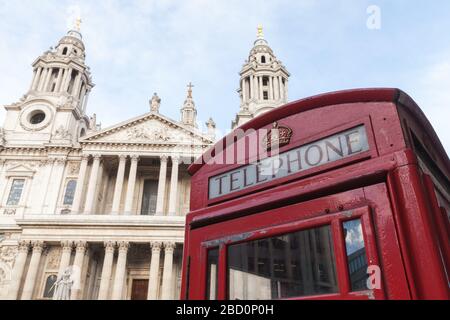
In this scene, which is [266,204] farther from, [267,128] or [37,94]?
[37,94]

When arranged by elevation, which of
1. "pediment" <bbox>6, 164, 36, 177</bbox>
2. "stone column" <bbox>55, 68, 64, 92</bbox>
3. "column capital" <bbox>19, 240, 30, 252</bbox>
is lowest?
"column capital" <bbox>19, 240, 30, 252</bbox>

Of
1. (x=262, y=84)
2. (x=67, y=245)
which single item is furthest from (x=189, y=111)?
(x=67, y=245)

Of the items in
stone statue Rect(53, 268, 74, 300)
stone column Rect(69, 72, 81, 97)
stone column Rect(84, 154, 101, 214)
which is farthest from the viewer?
stone column Rect(69, 72, 81, 97)

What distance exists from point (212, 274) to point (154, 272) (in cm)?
1833

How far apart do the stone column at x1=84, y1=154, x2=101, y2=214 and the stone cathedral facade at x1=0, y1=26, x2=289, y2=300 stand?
0.22 ft

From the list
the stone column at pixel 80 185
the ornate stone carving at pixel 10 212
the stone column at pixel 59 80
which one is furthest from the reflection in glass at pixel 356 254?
the stone column at pixel 59 80

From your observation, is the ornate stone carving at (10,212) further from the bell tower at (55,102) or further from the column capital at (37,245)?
the bell tower at (55,102)

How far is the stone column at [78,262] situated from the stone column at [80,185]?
247 centimetres

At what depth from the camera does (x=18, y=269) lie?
1989cm

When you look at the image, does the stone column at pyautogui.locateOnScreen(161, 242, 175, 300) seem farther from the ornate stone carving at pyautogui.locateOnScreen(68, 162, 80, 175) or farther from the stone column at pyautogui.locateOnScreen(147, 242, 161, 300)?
the ornate stone carving at pyautogui.locateOnScreen(68, 162, 80, 175)

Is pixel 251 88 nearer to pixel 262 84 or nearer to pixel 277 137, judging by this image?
pixel 262 84

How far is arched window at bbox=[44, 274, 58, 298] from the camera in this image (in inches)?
789

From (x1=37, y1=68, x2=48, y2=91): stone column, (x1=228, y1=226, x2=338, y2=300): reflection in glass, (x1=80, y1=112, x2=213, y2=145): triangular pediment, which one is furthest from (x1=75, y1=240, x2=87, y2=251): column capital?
(x1=228, y1=226, x2=338, y2=300): reflection in glass

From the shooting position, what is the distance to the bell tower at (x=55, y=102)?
26422mm
